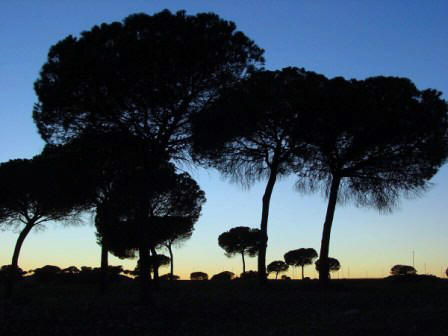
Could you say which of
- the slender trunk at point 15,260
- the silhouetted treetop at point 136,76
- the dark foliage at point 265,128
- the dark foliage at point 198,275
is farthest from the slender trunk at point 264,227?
the dark foliage at point 198,275

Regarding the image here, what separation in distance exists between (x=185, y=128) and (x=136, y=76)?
2.79 meters

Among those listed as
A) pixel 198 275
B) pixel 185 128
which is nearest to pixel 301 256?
pixel 198 275

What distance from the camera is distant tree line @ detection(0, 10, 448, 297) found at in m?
19.2

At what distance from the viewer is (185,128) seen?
20328mm

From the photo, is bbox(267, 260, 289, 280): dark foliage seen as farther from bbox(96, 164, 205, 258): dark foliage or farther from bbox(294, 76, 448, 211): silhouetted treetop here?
bbox(294, 76, 448, 211): silhouetted treetop

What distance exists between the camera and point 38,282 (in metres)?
44.8

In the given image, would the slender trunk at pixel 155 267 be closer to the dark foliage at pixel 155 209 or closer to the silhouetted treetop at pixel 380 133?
the dark foliage at pixel 155 209

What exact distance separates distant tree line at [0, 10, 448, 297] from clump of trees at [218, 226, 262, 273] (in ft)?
78.9

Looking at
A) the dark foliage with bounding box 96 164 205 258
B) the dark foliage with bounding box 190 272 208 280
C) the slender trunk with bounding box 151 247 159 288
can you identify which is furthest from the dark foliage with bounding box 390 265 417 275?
the slender trunk with bounding box 151 247 159 288

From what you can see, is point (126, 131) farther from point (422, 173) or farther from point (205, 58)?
point (422, 173)

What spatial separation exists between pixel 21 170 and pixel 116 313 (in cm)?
1761

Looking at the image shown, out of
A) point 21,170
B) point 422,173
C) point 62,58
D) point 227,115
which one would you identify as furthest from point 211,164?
point 21,170

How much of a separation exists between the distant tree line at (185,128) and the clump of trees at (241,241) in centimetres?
2405

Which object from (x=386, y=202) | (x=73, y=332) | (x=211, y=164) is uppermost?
(x=211, y=164)
